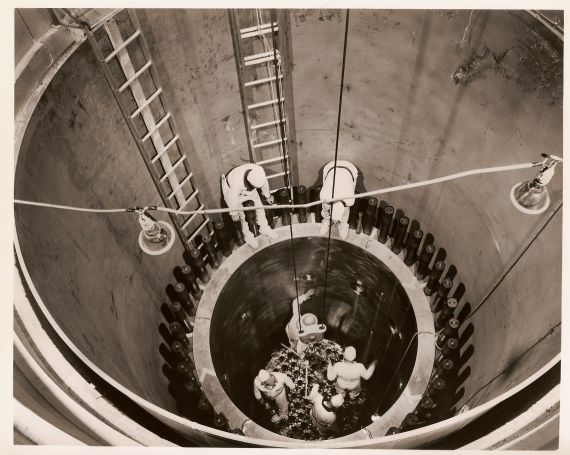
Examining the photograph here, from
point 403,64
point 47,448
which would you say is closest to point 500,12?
point 403,64

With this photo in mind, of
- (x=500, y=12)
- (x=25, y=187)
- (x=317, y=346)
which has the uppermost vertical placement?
(x=500, y=12)

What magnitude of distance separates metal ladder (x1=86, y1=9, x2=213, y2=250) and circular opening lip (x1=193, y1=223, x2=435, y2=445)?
0.46m

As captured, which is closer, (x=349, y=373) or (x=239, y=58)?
(x=349, y=373)

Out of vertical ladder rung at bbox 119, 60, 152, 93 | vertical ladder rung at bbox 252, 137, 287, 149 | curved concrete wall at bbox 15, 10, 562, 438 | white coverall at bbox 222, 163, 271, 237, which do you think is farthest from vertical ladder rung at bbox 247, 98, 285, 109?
vertical ladder rung at bbox 119, 60, 152, 93

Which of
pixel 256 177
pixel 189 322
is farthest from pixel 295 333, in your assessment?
pixel 256 177

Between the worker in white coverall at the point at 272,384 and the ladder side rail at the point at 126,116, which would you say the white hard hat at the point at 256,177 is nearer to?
the ladder side rail at the point at 126,116

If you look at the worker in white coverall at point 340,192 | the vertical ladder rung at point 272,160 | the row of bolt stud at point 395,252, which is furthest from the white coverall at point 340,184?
the vertical ladder rung at point 272,160

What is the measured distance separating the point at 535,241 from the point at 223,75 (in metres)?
2.36

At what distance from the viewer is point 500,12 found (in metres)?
2.68

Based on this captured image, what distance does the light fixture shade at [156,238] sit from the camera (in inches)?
86.6

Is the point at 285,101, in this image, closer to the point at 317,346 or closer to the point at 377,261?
the point at 377,261

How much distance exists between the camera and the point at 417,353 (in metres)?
3.63

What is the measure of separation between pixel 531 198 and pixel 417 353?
1883 mm

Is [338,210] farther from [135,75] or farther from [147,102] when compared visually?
[135,75]
